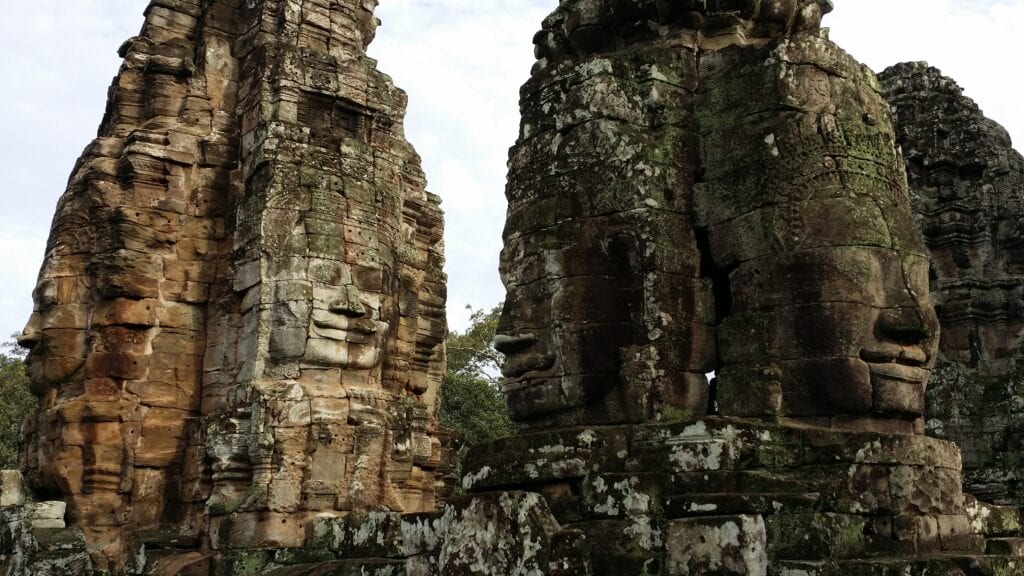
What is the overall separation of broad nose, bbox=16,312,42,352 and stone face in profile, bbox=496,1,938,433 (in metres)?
8.54

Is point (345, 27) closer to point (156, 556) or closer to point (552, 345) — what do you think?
point (156, 556)

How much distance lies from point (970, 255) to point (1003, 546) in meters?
8.69

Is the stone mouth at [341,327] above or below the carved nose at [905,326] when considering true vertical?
above

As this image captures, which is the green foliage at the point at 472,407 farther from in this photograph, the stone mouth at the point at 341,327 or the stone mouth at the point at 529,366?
the stone mouth at the point at 529,366

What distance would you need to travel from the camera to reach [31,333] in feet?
41.4

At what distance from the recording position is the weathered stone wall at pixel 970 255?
1219 cm

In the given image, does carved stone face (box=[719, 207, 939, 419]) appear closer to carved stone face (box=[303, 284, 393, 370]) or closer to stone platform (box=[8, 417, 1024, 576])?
stone platform (box=[8, 417, 1024, 576])

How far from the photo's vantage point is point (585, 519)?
5.05m

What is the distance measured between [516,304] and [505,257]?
0.34m

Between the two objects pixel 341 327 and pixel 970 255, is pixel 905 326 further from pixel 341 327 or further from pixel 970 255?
pixel 970 255

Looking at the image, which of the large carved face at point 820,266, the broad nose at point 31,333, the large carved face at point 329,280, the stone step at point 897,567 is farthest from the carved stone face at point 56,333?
the stone step at point 897,567

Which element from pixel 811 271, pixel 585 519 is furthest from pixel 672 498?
pixel 811 271

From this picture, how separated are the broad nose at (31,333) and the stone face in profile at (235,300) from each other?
43 millimetres

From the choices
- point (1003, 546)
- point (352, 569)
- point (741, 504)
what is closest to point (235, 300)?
point (352, 569)
